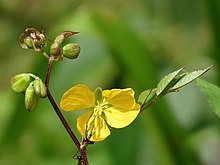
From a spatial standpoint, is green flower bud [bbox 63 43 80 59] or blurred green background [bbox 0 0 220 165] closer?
green flower bud [bbox 63 43 80 59]

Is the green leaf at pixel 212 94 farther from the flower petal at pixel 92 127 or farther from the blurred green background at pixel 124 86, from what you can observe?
the blurred green background at pixel 124 86

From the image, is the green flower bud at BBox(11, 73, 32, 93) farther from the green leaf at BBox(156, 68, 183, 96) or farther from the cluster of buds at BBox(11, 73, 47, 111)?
the green leaf at BBox(156, 68, 183, 96)

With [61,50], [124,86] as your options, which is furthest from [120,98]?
[124,86]

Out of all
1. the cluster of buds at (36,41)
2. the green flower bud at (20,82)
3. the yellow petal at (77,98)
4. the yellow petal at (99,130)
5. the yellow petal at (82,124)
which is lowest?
the yellow petal at (99,130)

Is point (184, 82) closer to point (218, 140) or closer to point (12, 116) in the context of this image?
point (218, 140)

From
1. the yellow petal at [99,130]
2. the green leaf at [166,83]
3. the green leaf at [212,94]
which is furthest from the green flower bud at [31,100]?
the green leaf at [212,94]

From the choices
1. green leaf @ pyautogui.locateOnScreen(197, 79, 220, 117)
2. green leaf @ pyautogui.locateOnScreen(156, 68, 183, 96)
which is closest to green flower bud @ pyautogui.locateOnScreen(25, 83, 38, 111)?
green leaf @ pyautogui.locateOnScreen(156, 68, 183, 96)
